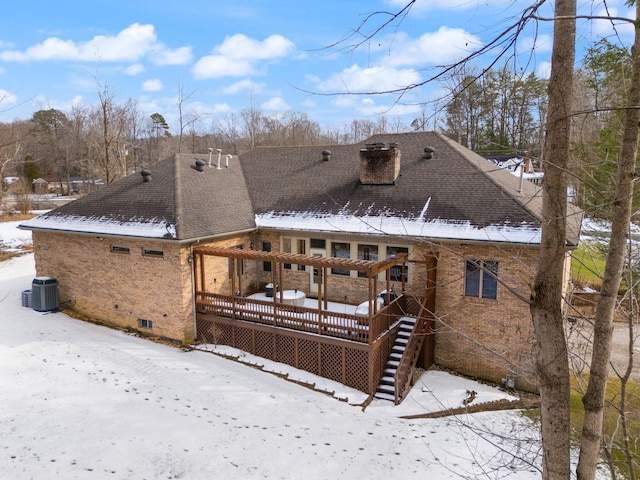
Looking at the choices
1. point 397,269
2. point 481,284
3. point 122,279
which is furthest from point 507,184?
point 122,279

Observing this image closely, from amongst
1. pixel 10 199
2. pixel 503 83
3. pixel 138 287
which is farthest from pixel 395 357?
pixel 10 199

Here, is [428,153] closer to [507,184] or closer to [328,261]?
[507,184]

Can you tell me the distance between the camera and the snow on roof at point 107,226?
1328cm

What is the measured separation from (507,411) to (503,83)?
9.31 meters

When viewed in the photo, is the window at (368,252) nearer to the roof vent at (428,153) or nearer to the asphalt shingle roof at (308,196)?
the asphalt shingle roof at (308,196)

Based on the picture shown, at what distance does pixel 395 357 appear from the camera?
12.8 metres

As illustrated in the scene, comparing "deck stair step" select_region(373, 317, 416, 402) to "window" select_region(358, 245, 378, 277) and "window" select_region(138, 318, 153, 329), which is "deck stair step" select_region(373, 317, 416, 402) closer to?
"window" select_region(358, 245, 378, 277)

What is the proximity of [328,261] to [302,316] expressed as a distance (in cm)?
220

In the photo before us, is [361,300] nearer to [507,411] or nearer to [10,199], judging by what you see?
[507,411]

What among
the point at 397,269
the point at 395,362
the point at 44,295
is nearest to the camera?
the point at 395,362

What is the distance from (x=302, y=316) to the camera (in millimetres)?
12984

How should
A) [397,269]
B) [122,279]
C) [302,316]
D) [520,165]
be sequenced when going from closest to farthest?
[520,165], [302,316], [122,279], [397,269]

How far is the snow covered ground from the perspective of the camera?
7.97 metres

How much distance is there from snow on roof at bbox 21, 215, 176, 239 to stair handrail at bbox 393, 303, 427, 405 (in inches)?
295
